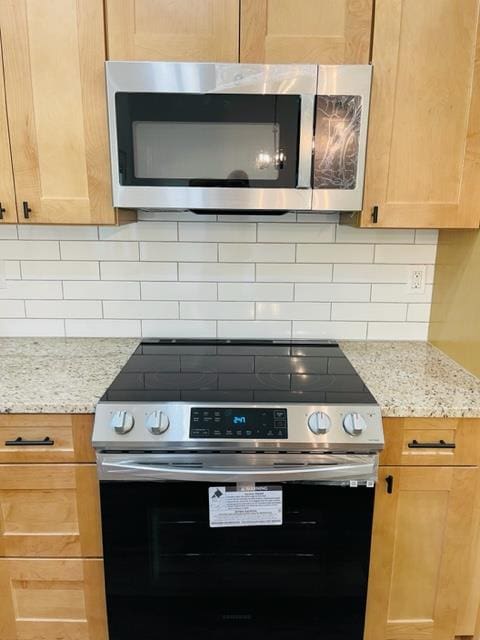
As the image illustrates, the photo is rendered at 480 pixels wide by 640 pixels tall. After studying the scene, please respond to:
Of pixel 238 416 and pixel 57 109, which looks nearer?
pixel 238 416

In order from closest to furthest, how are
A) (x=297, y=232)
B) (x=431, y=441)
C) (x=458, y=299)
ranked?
(x=431, y=441) < (x=458, y=299) < (x=297, y=232)

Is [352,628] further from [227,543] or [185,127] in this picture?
[185,127]

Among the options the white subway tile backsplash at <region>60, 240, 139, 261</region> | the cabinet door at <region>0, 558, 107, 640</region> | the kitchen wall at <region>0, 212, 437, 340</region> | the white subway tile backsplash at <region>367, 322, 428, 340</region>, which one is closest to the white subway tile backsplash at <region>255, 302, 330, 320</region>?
the kitchen wall at <region>0, 212, 437, 340</region>

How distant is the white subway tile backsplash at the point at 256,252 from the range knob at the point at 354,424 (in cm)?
79

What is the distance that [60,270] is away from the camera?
1.81m

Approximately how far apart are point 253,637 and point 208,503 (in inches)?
19.7

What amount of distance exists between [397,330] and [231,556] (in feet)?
3.67

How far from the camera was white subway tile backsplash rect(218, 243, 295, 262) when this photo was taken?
180 centimetres

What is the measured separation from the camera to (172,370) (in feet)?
5.01

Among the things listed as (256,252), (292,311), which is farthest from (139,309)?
(292,311)

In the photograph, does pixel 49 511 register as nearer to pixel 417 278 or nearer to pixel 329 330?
pixel 329 330

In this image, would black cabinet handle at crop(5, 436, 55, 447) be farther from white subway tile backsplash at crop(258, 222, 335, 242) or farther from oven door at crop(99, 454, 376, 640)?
white subway tile backsplash at crop(258, 222, 335, 242)

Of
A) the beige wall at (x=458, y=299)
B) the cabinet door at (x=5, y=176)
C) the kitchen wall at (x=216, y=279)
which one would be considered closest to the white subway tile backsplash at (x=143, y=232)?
the kitchen wall at (x=216, y=279)

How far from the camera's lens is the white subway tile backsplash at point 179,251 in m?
1.80
